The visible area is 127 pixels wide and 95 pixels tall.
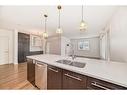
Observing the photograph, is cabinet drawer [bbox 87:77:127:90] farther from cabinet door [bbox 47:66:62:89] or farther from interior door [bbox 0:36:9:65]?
interior door [bbox 0:36:9:65]

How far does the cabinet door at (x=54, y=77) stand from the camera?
6.52 feet

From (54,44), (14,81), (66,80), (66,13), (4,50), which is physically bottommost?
(14,81)

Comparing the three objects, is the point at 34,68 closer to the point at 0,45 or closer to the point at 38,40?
the point at 0,45

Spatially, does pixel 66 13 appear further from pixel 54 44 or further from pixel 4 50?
pixel 4 50

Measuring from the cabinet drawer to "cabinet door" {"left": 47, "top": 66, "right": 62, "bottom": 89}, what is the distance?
678mm

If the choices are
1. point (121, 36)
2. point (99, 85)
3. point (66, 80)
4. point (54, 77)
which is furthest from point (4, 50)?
point (99, 85)

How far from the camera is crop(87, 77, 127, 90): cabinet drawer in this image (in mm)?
1171

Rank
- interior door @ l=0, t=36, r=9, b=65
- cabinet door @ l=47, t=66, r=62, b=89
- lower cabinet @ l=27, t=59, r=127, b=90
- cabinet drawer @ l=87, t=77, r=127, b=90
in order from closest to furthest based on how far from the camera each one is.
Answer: cabinet drawer @ l=87, t=77, r=127, b=90 → lower cabinet @ l=27, t=59, r=127, b=90 → cabinet door @ l=47, t=66, r=62, b=89 → interior door @ l=0, t=36, r=9, b=65

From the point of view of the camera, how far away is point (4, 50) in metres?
6.38

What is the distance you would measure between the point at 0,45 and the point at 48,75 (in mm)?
5112

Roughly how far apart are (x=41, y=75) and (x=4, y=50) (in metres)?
4.84

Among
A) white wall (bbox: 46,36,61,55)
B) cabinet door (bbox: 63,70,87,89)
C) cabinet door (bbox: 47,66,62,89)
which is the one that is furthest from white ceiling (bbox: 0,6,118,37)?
cabinet door (bbox: 63,70,87,89)

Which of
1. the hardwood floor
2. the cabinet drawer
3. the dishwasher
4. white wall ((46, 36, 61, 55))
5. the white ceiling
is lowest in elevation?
the hardwood floor
